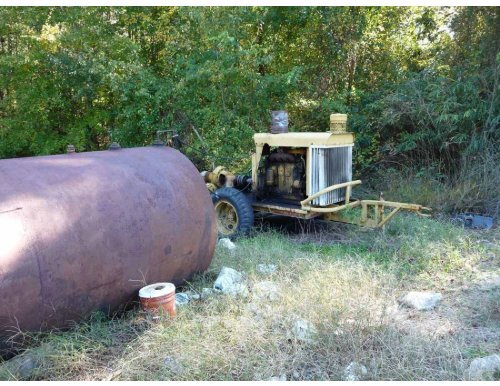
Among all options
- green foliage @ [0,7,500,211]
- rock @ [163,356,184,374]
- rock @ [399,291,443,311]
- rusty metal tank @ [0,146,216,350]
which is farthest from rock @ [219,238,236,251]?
green foliage @ [0,7,500,211]

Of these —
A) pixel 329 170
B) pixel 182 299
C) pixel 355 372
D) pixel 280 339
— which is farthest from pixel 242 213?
pixel 355 372

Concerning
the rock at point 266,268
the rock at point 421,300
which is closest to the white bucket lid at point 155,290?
the rock at point 266,268

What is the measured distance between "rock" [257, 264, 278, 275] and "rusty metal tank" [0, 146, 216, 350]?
598 mm

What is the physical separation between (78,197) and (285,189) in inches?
158

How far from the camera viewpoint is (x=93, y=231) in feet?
11.0

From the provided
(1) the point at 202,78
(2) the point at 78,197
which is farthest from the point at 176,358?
(1) the point at 202,78

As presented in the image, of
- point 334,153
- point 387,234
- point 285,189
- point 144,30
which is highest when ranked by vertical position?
point 144,30

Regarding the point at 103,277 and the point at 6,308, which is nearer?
the point at 6,308

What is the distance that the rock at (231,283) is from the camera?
158 inches

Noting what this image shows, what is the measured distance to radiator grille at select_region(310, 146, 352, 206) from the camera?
20.9 feet

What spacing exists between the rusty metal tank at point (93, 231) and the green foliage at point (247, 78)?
5126 millimetres

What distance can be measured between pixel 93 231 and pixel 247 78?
6.45m

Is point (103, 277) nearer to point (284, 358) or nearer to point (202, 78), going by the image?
point (284, 358)

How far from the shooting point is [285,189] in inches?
276
